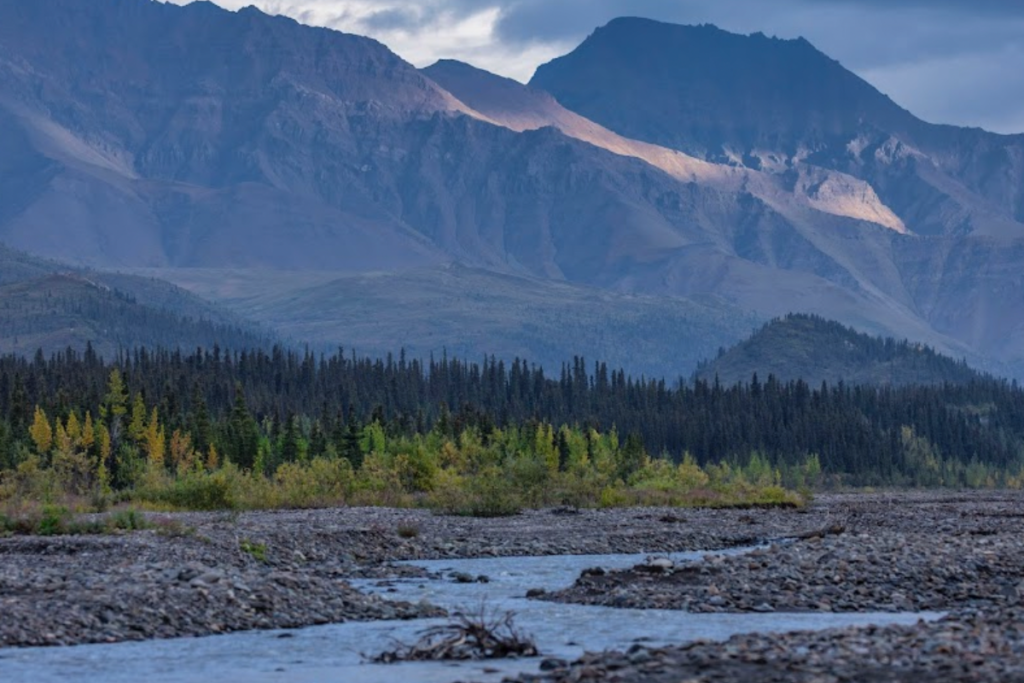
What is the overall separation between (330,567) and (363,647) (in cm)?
1821

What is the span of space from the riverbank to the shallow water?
4.50 feet

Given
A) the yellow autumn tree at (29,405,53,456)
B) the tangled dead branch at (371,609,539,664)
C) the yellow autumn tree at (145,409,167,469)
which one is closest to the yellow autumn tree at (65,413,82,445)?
the yellow autumn tree at (29,405,53,456)

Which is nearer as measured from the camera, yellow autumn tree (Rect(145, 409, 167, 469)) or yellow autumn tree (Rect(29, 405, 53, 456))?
yellow autumn tree (Rect(29, 405, 53, 456))

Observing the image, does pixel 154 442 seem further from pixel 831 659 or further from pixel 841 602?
pixel 831 659

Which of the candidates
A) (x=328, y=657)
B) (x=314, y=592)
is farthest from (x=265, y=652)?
(x=314, y=592)

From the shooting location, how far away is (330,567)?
58312 millimetres

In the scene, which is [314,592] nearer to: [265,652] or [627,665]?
[265,652]

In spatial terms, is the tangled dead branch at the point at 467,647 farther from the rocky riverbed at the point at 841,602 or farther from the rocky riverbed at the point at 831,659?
the rocky riverbed at the point at 841,602

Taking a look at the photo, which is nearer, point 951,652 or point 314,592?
point 951,652

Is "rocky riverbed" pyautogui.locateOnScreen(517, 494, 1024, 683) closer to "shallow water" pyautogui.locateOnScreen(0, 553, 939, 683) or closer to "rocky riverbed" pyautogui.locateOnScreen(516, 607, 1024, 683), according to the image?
"rocky riverbed" pyautogui.locateOnScreen(516, 607, 1024, 683)

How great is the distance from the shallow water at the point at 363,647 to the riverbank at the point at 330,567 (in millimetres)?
1370

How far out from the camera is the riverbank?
43.1m

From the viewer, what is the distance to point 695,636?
40.8 metres

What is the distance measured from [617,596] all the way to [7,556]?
2088 centimetres
